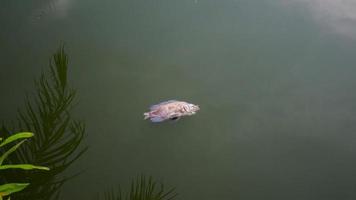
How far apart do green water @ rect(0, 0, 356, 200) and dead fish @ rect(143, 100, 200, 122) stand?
91 mm

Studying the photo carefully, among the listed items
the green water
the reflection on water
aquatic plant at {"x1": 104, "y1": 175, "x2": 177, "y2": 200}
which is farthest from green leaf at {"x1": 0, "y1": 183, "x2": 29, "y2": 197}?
the reflection on water

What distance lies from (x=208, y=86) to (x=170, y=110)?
0.36 meters

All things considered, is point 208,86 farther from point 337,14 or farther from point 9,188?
point 9,188

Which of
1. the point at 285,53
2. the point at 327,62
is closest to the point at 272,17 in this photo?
the point at 285,53

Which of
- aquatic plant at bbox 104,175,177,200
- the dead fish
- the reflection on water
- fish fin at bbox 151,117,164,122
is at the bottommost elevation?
aquatic plant at bbox 104,175,177,200

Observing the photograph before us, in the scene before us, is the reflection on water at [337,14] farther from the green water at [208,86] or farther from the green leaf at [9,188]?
the green leaf at [9,188]

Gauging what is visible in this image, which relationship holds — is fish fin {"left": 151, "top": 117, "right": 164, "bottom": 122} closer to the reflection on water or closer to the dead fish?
the dead fish

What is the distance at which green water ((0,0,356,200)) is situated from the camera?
2.03m

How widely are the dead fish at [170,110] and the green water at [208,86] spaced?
9cm

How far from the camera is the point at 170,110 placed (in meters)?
2.02

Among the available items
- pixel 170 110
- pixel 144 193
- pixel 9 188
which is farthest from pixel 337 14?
pixel 9 188

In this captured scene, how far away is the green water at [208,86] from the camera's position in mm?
2027

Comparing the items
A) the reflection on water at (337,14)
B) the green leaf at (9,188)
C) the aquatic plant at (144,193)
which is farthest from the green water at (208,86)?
the green leaf at (9,188)

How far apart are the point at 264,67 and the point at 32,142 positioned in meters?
1.56
